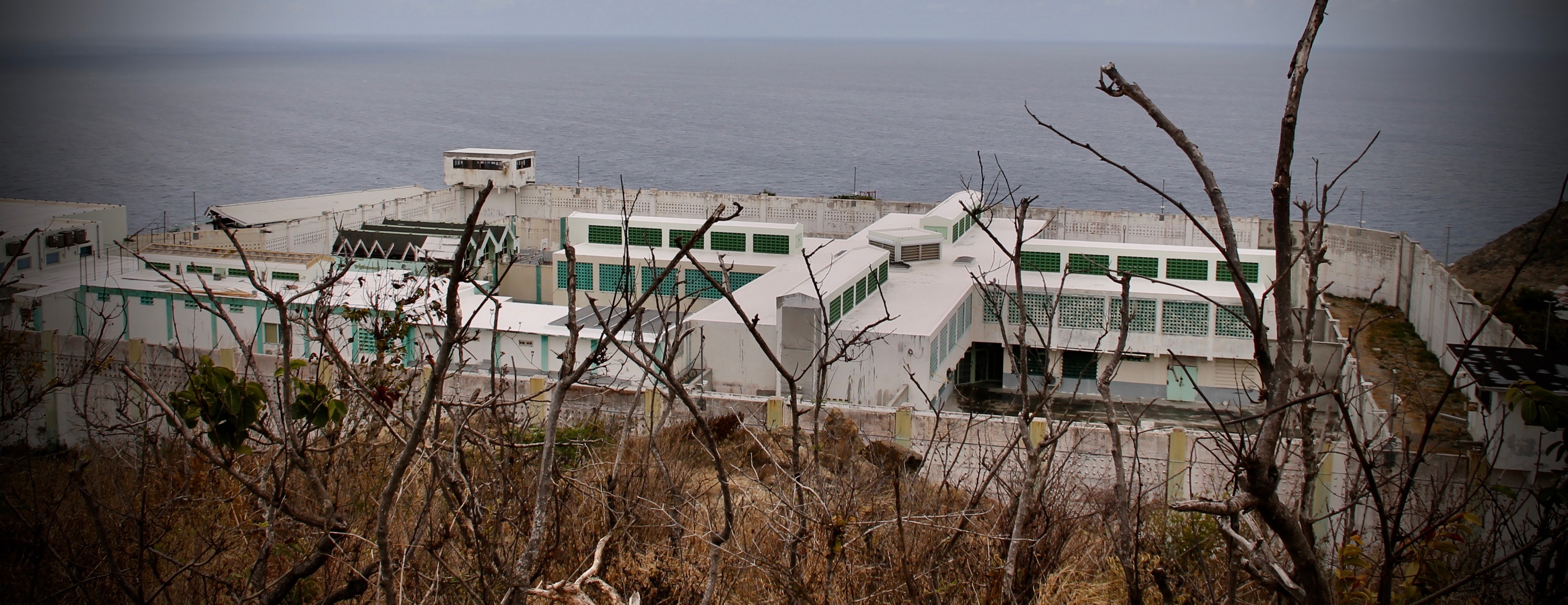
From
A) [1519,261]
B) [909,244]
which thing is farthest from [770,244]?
[1519,261]

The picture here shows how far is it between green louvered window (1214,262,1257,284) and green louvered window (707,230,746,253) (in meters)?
11.4

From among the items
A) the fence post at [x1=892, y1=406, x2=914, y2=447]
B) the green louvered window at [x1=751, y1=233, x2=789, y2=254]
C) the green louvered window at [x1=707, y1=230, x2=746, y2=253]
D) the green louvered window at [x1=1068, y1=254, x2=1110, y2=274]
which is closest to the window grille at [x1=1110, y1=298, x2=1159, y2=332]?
the green louvered window at [x1=1068, y1=254, x2=1110, y2=274]

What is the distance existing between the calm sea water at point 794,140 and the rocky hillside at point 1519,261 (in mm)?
16598

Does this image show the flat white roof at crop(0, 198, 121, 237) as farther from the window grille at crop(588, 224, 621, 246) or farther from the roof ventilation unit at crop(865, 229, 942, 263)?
the roof ventilation unit at crop(865, 229, 942, 263)

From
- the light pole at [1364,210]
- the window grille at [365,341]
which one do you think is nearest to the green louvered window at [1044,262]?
the window grille at [365,341]

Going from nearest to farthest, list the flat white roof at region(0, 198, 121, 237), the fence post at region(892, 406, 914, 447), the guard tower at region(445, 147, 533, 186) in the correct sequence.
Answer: the fence post at region(892, 406, 914, 447), the flat white roof at region(0, 198, 121, 237), the guard tower at region(445, 147, 533, 186)

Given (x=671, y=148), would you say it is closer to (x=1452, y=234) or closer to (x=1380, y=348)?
(x=1452, y=234)

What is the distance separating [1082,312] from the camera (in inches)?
975

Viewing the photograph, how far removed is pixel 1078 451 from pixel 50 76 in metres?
198

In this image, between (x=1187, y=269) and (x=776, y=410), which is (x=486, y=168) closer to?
(x=1187, y=269)

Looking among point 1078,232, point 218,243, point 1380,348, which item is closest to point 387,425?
point 1380,348

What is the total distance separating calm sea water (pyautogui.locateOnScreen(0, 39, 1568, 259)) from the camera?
8025cm

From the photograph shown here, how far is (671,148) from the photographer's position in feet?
356

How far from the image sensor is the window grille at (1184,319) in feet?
80.0
